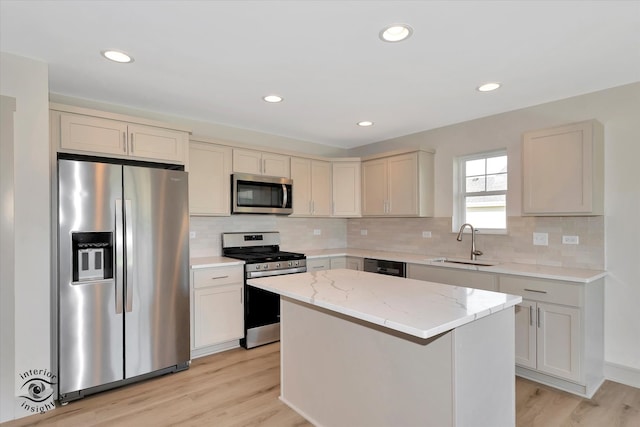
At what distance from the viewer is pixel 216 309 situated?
11.3 feet

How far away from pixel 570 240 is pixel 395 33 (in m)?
2.43

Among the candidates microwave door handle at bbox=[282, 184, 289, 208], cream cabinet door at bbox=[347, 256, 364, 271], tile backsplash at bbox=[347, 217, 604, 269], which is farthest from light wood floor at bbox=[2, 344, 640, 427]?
microwave door handle at bbox=[282, 184, 289, 208]

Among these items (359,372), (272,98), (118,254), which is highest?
(272,98)

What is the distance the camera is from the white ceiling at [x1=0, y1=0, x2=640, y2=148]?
1823 millimetres

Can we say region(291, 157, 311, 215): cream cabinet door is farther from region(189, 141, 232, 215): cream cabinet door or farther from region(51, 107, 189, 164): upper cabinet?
region(51, 107, 189, 164): upper cabinet

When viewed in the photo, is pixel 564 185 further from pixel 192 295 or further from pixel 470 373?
pixel 192 295

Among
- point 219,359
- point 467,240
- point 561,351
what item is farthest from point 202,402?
point 467,240

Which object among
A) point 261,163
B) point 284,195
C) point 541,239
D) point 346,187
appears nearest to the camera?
point 541,239

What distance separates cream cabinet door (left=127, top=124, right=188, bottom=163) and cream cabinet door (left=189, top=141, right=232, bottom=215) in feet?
0.95

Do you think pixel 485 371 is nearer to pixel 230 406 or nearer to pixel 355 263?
pixel 230 406

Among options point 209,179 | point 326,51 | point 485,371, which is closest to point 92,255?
point 209,179

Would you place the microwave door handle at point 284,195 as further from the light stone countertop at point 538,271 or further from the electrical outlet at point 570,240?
the electrical outlet at point 570,240

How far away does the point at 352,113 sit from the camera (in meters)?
3.60

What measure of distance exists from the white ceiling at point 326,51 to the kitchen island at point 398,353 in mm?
1485
